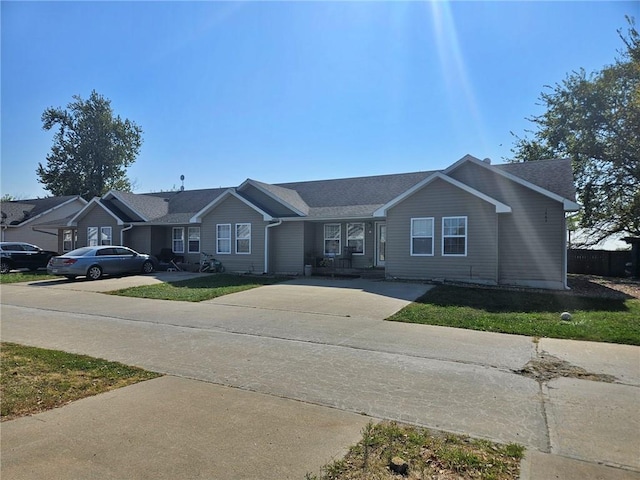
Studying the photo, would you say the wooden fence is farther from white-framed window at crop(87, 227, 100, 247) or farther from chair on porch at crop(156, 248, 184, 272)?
white-framed window at crop(87, 227, 100, 247)

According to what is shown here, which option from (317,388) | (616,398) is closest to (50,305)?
(317,388)

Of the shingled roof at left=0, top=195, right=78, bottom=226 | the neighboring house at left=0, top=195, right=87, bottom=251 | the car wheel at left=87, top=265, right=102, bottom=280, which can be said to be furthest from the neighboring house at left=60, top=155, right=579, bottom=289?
the shingled roof at left=0, top=195, right=78, bottom=226

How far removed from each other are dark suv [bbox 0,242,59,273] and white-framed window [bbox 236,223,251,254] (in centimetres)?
1292

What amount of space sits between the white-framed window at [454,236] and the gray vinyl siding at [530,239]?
125cm

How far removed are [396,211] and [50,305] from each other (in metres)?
11.9

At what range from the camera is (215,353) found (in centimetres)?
671

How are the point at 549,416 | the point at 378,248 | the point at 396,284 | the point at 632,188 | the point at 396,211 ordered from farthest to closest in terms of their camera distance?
1. the point at 632,188
2. the point at 378,248
3. the point at 396,211
4. the point at 396,284
5. the point at 549,416

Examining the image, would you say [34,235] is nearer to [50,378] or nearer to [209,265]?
[209,265]

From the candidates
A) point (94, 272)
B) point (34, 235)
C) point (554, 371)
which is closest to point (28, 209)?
point (34, 235)

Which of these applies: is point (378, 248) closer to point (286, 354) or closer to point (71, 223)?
point (286, 354)

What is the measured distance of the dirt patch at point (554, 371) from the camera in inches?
222

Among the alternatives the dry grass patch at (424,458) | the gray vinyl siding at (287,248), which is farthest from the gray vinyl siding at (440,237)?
the dry grass patch at (424,458)

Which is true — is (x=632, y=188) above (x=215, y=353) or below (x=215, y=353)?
above

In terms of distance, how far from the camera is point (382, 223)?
1898 centimetres
